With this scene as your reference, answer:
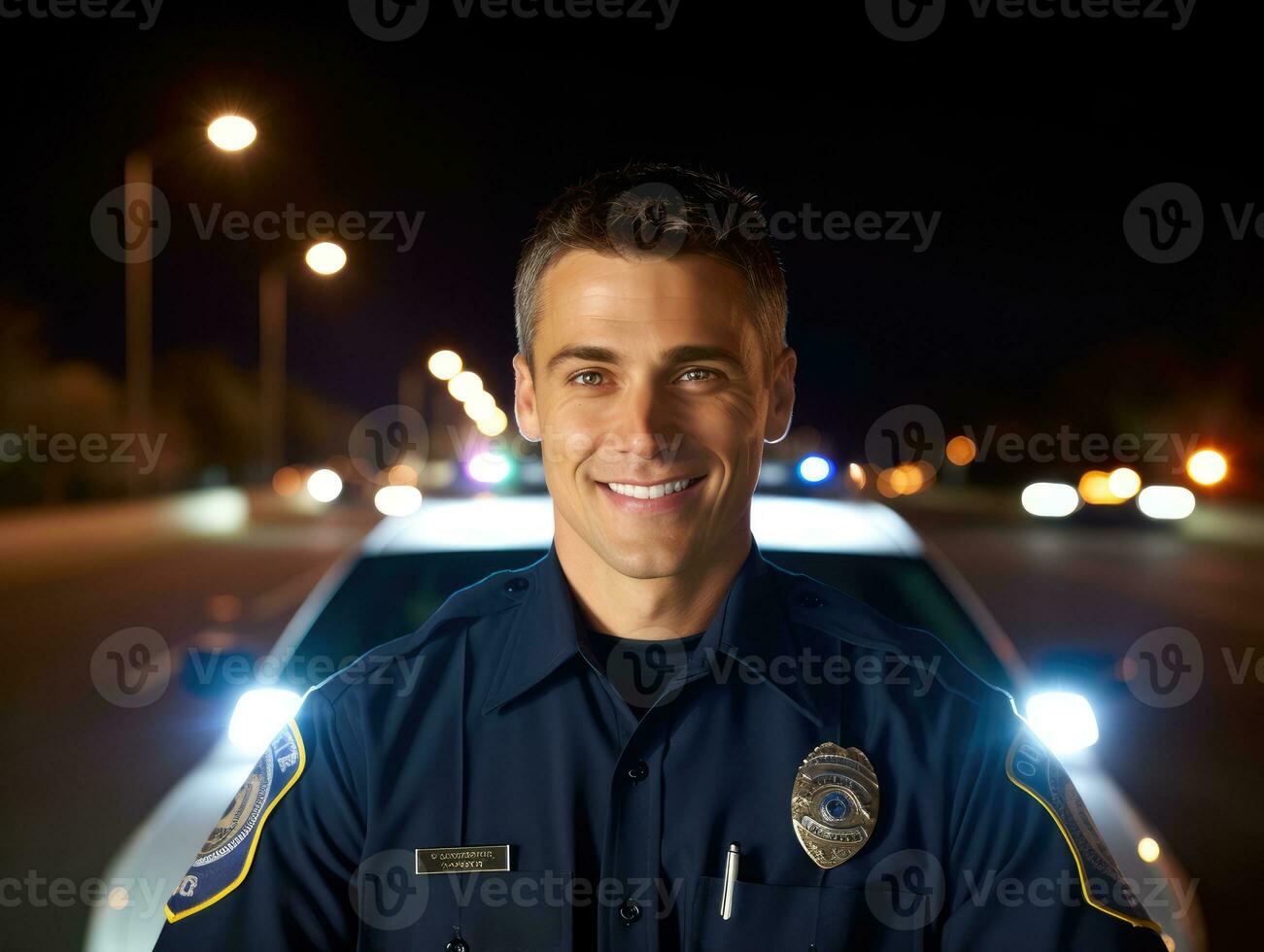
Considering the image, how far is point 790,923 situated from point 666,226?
120cm

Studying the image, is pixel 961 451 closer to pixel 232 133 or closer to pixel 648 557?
pixel 232 133

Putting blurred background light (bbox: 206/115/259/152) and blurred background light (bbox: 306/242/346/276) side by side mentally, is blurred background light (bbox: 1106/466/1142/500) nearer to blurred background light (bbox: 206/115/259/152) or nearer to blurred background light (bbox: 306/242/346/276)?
blurred background light (bbox: 206/115/259/152)

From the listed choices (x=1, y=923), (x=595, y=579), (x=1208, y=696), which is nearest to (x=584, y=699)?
(x=595, y=579)

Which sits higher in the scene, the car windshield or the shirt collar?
the car windshield

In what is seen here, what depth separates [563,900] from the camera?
78.2 inches

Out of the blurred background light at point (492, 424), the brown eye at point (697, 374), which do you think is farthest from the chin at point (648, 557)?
the blurred background light at point (492, 424)

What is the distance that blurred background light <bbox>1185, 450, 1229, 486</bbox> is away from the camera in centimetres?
3057

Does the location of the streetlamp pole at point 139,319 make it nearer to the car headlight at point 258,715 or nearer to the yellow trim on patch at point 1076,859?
the car headlight at point 258,715

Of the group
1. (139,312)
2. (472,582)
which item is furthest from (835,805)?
(139,312)

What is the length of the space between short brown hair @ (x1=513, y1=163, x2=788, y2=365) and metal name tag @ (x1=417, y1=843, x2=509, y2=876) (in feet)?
3.08

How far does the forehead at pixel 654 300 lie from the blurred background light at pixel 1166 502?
1050 inches

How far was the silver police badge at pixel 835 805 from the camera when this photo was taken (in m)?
2.00

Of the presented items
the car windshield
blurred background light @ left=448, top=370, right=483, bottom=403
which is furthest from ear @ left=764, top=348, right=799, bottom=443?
blurred background light @ left=448, top=370, right=483, bottom=403

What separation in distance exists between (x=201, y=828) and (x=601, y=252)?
1.77 m
